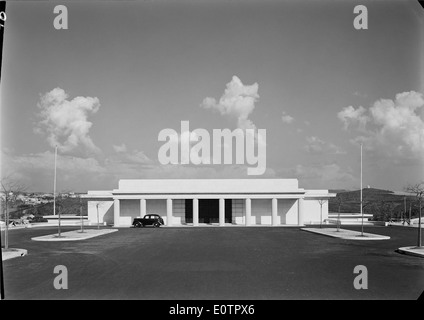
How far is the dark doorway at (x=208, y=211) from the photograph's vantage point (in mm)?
58938

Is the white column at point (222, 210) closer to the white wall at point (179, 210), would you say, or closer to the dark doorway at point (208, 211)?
the dark doorway at point (208, 211)

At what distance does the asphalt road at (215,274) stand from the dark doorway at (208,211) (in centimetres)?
3457

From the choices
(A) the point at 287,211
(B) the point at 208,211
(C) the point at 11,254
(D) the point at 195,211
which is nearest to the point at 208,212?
(B) the point at 208,211

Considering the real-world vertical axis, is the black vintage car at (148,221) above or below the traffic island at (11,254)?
below

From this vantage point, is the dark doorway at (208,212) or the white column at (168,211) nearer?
the white column at (168,211)

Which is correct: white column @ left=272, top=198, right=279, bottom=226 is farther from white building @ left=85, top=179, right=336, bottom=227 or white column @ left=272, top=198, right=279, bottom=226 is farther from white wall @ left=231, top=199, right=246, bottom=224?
white wall @ left=231, top=199, right=246, bottom=224

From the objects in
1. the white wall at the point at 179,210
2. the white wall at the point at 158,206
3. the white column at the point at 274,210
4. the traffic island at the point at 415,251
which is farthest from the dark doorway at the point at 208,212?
the traffic island at the point at 415,251

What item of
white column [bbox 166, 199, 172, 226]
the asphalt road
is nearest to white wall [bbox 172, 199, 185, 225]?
white column [bbox 166, 199, 172, 226]

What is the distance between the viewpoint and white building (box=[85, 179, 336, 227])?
179ft

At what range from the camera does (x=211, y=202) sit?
200ft

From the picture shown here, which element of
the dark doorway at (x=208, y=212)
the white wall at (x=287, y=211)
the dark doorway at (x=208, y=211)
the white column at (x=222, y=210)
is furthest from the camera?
the dark doorway at (x=208, y=212)

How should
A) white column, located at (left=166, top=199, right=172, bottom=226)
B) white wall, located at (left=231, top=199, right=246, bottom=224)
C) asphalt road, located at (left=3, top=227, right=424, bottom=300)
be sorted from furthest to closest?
white wall, located at (left=231, top=199, right=246, bottom=224) < white column, located at (left=166, top=199, right=172, bottom=226) < asphalt road, located at (left=3, top=227, right=424, bottom=300)
